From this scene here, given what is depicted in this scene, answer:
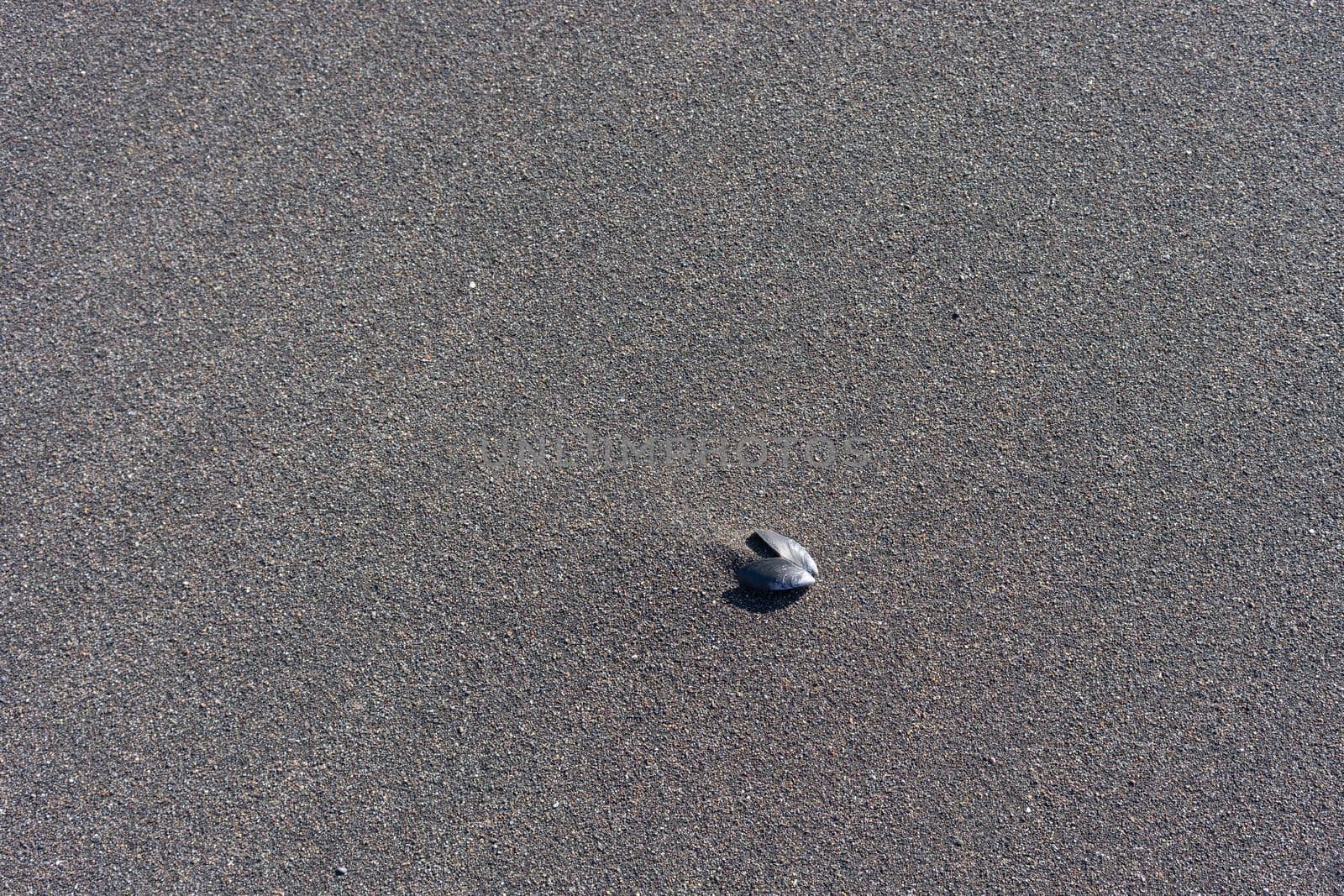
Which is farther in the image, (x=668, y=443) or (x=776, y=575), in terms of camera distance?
(x=668, y=443)

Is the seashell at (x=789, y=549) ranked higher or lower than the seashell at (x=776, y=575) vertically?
higher

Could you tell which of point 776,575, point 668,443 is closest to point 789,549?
point 776,575

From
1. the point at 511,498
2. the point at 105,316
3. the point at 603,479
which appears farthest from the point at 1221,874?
the point at 105,316

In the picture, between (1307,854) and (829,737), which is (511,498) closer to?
(829,737)

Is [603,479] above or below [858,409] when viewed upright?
below

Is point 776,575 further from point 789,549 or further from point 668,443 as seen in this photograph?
point 668,443
